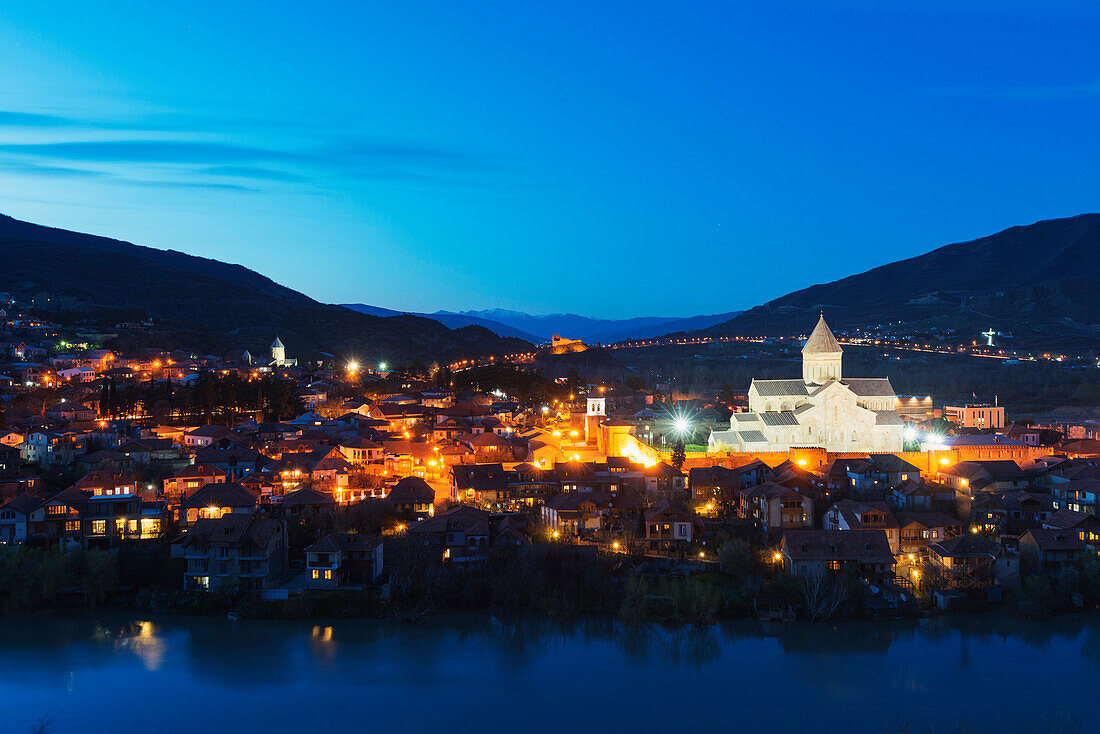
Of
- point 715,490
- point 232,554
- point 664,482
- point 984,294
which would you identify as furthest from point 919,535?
point 984,294

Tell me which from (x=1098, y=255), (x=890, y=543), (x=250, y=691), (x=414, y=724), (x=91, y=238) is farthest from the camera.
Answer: (x=91, y=238)

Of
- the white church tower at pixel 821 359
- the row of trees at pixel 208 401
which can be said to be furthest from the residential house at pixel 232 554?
the white church tower at pixel 821 359

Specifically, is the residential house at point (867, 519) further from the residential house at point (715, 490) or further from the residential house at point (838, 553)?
the residential house at point (715, 490)

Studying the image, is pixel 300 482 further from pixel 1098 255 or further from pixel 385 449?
pixel 1098 255

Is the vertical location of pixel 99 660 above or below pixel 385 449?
below

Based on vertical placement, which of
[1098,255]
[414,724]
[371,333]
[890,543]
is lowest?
[414,724]

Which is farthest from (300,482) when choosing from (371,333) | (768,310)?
(768,310)
